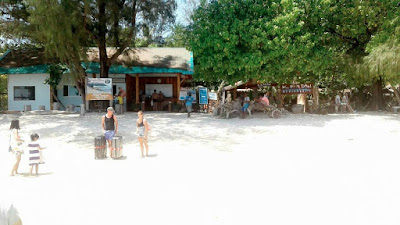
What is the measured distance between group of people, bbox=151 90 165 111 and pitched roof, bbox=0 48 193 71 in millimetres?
2080

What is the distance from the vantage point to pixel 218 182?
243 inches

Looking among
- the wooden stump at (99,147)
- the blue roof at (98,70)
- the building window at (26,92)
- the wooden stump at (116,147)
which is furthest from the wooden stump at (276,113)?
the building window at (26,92)

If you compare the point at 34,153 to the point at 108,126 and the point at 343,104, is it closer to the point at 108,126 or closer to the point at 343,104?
the point at 108,126

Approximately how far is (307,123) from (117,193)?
11405 mm

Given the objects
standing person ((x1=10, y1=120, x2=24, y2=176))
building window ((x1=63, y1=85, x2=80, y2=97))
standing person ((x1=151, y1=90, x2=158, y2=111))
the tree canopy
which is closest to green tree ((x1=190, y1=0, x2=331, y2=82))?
the tree canopy

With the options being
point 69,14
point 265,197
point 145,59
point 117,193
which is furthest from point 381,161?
point 145,59

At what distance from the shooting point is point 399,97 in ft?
71.3

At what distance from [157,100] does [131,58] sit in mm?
3572

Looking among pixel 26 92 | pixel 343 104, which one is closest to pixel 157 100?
pixel 26 92

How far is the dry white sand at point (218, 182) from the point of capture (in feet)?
15.1

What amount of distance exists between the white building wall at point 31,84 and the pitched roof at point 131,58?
868 mm

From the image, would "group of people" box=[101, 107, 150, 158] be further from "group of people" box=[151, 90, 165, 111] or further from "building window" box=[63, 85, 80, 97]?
"building window" box=[63, 85, 80, 97]

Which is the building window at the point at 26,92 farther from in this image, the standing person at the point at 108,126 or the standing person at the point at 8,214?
the standing person at the point at 8,214

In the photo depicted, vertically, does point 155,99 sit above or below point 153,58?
below
